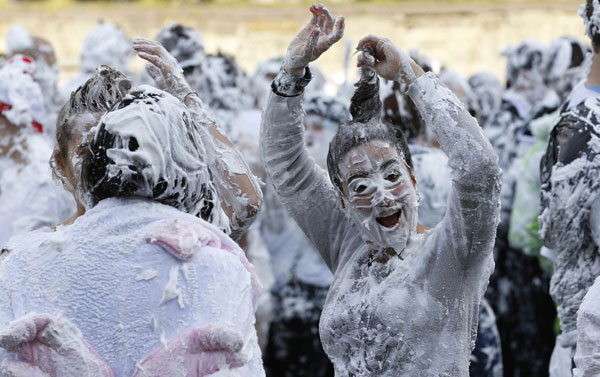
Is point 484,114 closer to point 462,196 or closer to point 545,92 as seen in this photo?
point 545,92

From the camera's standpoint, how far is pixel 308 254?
6258 mm

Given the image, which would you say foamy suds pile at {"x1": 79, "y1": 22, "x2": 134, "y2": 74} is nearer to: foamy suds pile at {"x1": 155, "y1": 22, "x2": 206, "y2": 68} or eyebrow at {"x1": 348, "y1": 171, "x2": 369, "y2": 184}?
foamy suds pile at {"x1": 155, "y1": 22, "x2": 206, "y2": 68}

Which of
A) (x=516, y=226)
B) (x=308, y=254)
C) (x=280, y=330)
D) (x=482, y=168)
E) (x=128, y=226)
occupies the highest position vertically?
(x=482, y=168)

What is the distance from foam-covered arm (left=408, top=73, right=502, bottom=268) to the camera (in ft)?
9.33

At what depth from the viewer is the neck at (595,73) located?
4.02 m

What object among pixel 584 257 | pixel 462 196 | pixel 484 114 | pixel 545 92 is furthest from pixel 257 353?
pixel 484 114

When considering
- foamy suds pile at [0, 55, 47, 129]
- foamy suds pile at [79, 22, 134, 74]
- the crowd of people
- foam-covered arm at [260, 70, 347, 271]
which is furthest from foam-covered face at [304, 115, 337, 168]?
foam-covered arm at [260, 70, 347, 271]

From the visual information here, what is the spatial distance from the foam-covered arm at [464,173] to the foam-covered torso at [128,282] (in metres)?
0.83

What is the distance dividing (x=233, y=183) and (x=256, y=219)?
47 cm

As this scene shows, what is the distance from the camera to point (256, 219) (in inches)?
143

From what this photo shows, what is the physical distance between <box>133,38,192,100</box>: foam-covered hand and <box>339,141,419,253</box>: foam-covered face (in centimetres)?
59

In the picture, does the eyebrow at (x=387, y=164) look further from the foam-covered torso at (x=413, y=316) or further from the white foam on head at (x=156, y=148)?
the white foam on head at (x=156, y=148)

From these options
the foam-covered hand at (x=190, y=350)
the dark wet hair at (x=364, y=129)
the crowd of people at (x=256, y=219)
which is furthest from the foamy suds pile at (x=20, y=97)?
the foam-covered hand at (x=190, y=350)

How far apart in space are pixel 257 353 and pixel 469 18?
11905 millimetres
